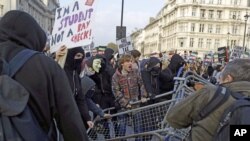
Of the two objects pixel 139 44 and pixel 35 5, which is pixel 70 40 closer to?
pixel 35 5

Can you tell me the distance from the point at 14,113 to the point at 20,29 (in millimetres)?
566

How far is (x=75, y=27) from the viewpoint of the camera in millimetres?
4934

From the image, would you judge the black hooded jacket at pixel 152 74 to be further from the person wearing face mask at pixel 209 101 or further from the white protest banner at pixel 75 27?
the person wearing face mask at pixel 209 101

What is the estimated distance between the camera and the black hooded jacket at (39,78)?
8.87 ft

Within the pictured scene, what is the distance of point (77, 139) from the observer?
2.86 metres

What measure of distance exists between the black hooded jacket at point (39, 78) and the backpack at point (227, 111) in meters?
0.92

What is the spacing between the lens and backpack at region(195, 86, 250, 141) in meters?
2.68

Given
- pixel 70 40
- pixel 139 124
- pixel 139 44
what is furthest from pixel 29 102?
pixel 139 44

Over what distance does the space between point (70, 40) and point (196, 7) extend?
119850 mm

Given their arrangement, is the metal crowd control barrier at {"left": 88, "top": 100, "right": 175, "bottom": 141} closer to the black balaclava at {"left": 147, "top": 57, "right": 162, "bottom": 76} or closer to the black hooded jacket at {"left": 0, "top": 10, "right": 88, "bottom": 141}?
the black hooded jacket at {"left": 0, "top": 10, "right": 88, "bottom": 141}

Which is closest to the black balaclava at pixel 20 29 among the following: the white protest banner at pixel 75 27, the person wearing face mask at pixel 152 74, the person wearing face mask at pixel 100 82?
the white protest banner at pixel 75 27

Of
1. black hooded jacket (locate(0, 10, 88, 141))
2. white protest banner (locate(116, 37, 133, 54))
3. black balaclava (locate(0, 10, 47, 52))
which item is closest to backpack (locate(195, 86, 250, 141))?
black hooded jacket (locate(0, 10, 88, 141))

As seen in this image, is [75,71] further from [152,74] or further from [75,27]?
[152,74]

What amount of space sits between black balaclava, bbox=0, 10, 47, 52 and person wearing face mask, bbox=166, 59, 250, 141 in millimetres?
1153
